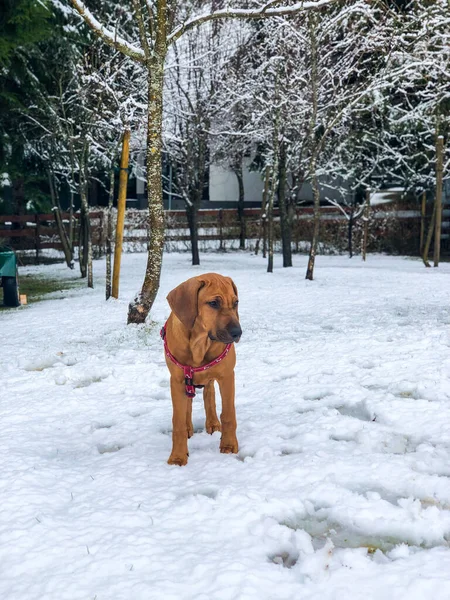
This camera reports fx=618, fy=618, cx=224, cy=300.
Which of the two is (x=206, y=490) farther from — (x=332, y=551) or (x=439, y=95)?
(x=439, y=95)

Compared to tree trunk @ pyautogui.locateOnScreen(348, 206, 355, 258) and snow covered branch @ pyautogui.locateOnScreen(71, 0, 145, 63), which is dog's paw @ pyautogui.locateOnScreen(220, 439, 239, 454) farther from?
tree trunk @ pyautogui.locateOnScreen(348, 206, 355, 258)

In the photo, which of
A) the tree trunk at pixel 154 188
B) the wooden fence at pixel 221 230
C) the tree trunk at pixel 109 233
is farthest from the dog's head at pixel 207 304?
the wooden fence at pixel 221 230

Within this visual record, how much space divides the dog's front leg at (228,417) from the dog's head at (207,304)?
0.42m

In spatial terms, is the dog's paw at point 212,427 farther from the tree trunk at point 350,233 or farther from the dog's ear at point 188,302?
the tree trunk at point 350,233

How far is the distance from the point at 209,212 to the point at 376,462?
72.7 feet

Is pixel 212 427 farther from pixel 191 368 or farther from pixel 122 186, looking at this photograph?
pixel 122 186

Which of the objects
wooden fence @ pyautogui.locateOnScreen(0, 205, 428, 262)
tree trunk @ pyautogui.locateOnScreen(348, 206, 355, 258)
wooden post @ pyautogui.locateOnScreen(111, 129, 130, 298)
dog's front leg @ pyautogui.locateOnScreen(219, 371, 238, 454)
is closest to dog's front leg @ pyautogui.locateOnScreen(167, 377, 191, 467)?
dog's front leg @ pyautogui.locateOnScreen(219, 371, 238, 454)

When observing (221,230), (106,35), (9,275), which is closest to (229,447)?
(106,35)

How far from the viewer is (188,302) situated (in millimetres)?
3490

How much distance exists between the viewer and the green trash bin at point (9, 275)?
10.1 m

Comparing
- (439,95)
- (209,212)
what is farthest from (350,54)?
(209,212)

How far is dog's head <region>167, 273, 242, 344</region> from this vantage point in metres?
3.42

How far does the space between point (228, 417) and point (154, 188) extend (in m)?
4.86

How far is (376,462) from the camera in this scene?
142 inches
